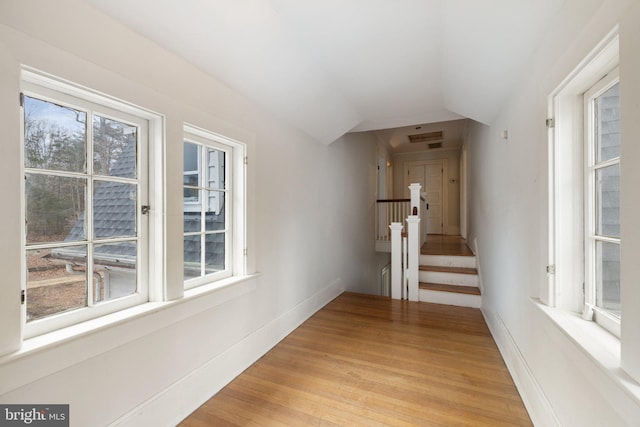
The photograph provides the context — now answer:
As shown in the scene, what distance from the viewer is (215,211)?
7.19 ft

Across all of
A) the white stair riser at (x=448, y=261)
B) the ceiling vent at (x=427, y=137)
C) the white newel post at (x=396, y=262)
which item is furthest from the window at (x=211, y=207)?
the ceiling vent at (x=427, y=137)

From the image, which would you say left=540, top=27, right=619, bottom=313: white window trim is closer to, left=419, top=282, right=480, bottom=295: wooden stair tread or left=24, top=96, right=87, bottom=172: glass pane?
left=24, top=96, right=87, bottom=172: glass pane

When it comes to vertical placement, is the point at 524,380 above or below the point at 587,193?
below

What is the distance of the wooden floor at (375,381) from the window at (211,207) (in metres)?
0.88

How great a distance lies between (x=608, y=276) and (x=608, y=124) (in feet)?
2.20

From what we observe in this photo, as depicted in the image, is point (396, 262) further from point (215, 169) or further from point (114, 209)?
point (114, 209)

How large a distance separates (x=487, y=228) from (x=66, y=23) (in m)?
3.93

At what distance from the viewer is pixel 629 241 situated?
34.4 inches

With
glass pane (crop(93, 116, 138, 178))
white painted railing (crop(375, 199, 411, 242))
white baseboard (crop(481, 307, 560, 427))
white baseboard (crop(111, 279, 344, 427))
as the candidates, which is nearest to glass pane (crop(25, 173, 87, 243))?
glass pane (crop(93, 116, 138, 178))

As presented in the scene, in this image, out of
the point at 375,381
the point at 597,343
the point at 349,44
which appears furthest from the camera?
the point at 375,381

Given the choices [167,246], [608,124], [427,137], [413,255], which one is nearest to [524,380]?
[608,124]

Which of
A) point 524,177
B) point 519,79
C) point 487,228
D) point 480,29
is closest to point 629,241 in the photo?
point 524,177

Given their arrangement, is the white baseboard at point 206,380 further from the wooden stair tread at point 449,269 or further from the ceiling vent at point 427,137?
the ceiling vent at point 427,137

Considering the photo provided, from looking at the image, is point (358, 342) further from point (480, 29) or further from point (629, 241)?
point (480, 29)
